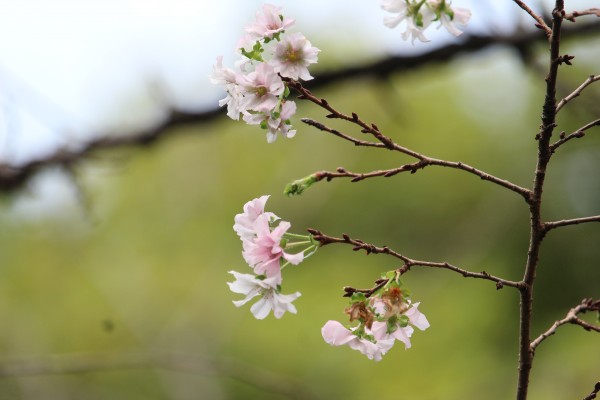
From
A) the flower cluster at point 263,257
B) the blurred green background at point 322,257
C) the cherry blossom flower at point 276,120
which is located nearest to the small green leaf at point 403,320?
the flower cluster at point 263,257

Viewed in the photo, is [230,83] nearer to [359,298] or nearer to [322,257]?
[359,298]

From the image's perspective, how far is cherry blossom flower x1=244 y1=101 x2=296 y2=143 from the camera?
3.10 feet

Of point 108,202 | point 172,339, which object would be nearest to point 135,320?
point 172,339

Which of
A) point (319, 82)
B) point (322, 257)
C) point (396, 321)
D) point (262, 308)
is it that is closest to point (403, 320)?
point (396, 321)

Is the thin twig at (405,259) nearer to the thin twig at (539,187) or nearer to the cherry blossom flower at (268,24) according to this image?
the thin twig at (539,187)

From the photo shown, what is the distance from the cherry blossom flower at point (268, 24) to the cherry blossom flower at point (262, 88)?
0.05 meters

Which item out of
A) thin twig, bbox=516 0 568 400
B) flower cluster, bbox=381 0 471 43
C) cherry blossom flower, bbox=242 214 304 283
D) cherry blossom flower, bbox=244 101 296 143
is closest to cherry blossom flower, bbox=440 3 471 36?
flower cluster, bbox=381 0 471 43

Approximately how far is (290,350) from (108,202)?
3994mm

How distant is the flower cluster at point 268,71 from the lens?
91cm

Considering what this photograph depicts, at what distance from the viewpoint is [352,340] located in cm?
93

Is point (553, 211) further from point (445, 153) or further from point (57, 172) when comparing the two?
point (57, 172)

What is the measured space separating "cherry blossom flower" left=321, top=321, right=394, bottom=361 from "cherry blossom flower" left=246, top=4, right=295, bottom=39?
38 centimetres

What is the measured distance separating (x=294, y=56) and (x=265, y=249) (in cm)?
24

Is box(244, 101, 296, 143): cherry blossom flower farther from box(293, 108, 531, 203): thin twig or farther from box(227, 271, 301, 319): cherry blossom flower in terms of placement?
box(227, 271, 301, 319): cherry blossom flower
